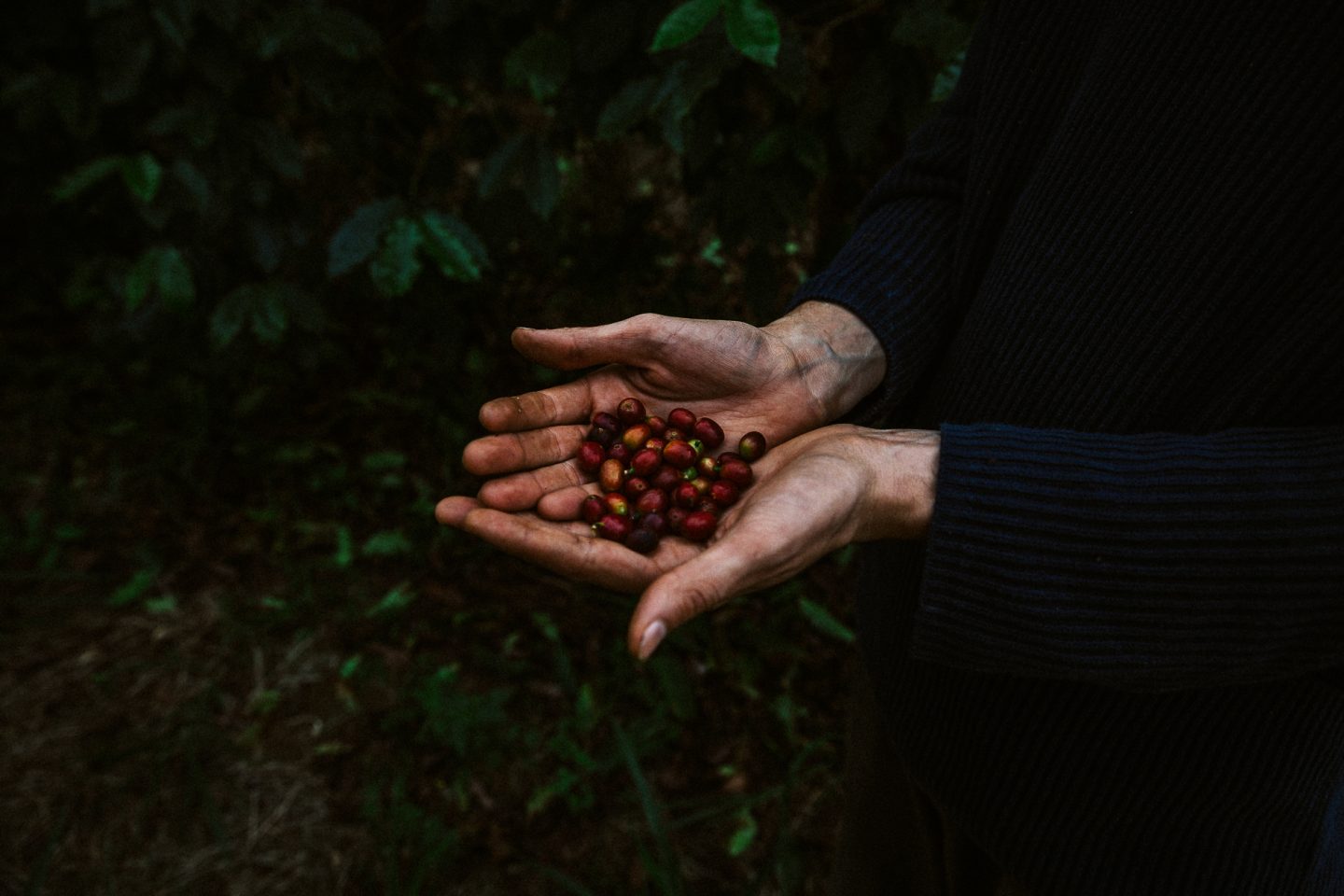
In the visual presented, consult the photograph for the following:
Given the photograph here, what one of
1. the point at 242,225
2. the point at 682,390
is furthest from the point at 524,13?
the point at 682,390

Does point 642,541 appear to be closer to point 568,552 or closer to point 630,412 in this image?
point 568,552

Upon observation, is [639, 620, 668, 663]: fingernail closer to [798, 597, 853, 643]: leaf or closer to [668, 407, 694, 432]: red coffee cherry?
[668, 407, 694, 432]: red coffee cherry

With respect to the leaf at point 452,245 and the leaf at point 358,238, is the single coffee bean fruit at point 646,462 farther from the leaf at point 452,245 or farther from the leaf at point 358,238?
the leaf at point 358,238

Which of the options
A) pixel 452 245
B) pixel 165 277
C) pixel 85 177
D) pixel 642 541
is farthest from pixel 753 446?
pixel 85 177

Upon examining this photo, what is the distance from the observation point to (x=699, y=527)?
1228mm

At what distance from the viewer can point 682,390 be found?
1.41 meters

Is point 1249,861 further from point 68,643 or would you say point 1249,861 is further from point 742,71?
point 68,643

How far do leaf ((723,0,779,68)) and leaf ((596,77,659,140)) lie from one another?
33 cm

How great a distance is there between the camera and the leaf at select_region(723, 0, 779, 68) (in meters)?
1.31

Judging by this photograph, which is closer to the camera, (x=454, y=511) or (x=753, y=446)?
(x=454, y=511)

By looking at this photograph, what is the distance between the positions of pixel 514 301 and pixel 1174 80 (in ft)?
10.1

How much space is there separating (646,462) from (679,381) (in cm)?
15

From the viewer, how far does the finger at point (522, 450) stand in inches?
47.6

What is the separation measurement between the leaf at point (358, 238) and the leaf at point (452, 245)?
0.09m
